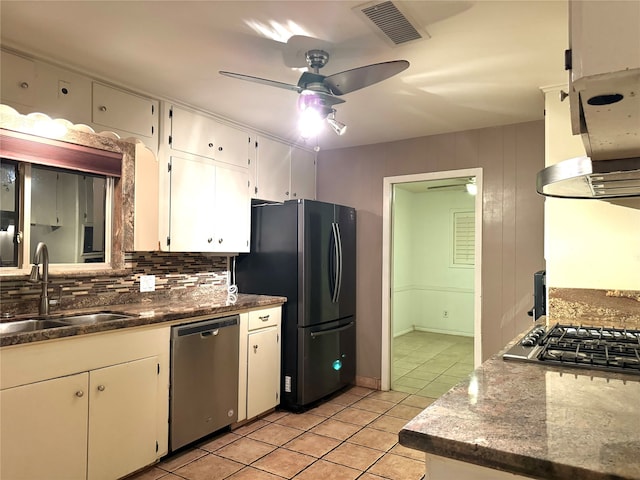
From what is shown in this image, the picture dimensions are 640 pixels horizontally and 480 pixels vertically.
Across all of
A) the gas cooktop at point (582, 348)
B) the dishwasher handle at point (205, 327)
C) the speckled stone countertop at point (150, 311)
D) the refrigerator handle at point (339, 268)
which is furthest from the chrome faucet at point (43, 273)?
the gas cooktop at point (582, 348)

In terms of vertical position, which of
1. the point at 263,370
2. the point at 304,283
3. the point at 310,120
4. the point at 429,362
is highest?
the point at 310,120

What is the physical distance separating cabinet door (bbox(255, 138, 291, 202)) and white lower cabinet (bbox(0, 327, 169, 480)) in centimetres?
167

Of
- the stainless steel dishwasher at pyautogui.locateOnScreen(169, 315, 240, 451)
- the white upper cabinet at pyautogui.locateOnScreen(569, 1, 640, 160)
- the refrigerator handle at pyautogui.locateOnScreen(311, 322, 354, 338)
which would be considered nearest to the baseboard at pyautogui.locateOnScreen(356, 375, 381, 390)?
the refrigerator handle at pyautogui.locateOnScreen(311, 322, 354, 338)

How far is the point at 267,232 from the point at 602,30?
3068 millimetres

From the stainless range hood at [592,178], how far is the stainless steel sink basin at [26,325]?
8.21ft

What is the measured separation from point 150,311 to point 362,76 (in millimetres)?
1826

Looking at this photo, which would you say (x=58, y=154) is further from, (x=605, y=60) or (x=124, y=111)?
(x=605, y=60)

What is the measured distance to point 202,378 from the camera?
2793mm

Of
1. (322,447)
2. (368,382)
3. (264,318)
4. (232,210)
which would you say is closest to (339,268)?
(264,318)

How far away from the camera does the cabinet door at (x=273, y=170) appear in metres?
3.80

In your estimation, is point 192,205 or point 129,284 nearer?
point 129,284

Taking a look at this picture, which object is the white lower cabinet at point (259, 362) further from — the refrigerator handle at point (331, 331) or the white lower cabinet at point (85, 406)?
the white lower cabinet at point (85, 406)

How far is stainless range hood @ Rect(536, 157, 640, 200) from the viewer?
3.99ft

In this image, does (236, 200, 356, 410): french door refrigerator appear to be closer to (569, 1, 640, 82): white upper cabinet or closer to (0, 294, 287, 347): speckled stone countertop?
(0, 294, 287, 347): speckled stone countertop
